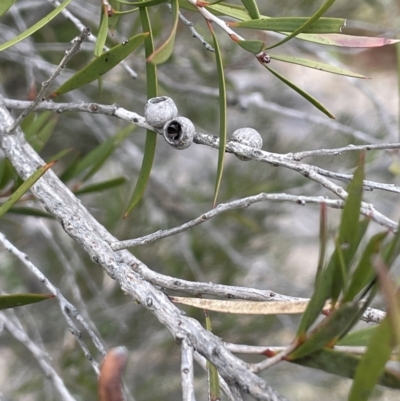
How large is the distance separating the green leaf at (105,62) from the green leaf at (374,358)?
0.30m

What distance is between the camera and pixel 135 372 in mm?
1678

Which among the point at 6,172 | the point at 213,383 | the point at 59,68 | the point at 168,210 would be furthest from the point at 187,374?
the point at 168,210

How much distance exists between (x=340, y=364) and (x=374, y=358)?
0.15ft

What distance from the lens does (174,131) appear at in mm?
476

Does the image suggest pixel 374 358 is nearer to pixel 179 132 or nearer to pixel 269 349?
pixel 269 349

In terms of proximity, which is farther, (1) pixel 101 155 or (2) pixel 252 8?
(1) pixel 101 155

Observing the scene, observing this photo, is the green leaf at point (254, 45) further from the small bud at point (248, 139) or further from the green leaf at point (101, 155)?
the green leaf at point (101, 155)

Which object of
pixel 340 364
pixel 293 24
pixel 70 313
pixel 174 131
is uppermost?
pixel 293 24

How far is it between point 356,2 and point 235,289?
152cm

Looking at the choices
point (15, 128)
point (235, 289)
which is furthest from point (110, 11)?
point (235, 289)

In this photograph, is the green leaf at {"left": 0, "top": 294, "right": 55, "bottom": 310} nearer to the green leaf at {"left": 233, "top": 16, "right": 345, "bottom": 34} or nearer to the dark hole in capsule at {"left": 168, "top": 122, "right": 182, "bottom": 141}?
the dark hole in capsule at {"left": 168, "top": 122, "right": 182, "bottom": 141}

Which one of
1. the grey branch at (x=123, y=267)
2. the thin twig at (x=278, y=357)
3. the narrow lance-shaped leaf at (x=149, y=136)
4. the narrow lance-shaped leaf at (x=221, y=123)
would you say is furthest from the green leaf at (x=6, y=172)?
the thin twig at (x=278, y=357)

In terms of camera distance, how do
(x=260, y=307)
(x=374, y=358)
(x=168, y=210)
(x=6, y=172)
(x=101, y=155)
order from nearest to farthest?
1. (x=374, y=358)
2. (x=260, y=307)
3. (x=6, y=172)
4. (x=101, y=155)
5. (x=168, y=210)

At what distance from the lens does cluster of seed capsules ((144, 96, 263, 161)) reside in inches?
18.3
